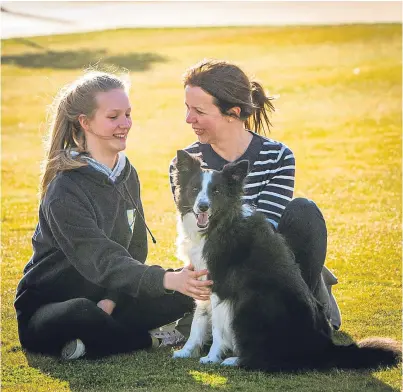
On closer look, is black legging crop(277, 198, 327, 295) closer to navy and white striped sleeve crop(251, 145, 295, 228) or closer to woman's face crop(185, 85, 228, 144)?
navy and white striped sleeve crop(251, 145, 295, 228)

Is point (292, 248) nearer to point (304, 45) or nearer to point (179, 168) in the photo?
point (179, 168)

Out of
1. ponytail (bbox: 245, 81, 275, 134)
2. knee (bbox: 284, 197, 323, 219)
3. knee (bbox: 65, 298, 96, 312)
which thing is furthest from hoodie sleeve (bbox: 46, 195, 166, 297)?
ponytail (bbox: 245, 81, 275, 134)

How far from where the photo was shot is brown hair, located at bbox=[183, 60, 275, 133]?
5.80 metres

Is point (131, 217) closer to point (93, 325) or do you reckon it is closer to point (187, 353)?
point (93, 325)

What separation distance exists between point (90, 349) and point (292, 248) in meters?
1.50

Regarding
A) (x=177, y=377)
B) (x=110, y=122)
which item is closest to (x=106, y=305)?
(x=177, y=377)

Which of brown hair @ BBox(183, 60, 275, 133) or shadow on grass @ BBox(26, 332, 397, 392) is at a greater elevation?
brown hair @ BBox(183, 60, 275, 133)

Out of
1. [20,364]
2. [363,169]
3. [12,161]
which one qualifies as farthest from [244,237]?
[12,161]

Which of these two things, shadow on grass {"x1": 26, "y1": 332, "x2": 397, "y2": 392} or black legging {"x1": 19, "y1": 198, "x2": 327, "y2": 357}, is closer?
shadow on grass {"x1": 26, "y1": 332, "x2": 397, "y2": 392}

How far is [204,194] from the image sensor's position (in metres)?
5.21

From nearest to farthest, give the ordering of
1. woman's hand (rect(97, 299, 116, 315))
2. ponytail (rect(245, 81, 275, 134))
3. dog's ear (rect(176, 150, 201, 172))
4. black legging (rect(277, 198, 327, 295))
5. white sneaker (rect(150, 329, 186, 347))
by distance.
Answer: dog's ear (rect(176, 150, 201, 172)) → woman's hand (rect(97, 299, 116, 315)) → black legging (rect(277, 198, 327, 295)) → white sneaker (rect(150, 329, 186, 347)) → ponytail (rect(245, 81, 275, 134))

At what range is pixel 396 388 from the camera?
4629 millimetres

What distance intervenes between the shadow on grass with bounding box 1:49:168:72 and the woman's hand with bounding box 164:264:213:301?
19.4 meters

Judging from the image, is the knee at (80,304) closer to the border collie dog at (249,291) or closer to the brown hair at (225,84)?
the border collie dog at (249,291)
